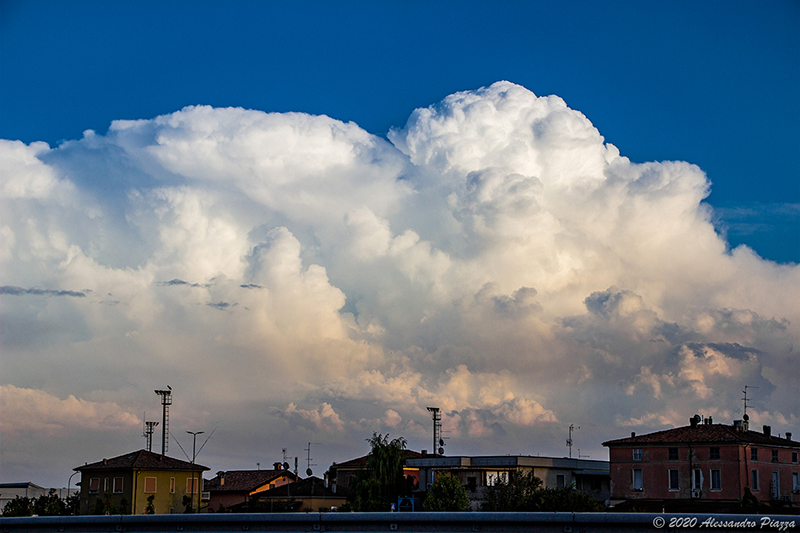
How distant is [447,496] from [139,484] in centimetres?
3197

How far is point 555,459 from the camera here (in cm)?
8425

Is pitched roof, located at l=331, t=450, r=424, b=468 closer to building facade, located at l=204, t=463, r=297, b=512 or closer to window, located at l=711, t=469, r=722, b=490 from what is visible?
building facade, located at l=204, t=463, r=297, b=512

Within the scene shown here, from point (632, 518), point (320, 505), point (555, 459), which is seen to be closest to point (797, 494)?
point (555, 459)

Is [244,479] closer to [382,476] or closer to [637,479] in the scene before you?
[382,476]

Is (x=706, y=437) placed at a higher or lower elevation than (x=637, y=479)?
higher

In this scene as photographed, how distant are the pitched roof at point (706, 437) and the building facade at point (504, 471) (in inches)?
216

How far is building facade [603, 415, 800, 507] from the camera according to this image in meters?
75.8

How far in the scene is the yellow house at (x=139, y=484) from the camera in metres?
81.0

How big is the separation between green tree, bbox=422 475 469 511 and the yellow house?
87.5ft

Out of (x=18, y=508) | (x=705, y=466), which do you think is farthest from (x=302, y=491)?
(x=705, y=466)

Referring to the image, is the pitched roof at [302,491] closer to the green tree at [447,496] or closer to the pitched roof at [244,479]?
the pitched roof at [244,479]

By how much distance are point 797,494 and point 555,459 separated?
78.4 ft

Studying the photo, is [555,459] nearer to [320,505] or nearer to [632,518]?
[320,505]

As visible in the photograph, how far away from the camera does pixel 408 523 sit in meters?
21.0
